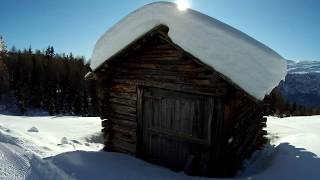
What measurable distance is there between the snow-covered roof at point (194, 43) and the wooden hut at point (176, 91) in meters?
0.03

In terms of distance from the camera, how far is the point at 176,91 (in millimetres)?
9398

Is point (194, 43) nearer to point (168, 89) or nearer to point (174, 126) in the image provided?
point (168, 89)

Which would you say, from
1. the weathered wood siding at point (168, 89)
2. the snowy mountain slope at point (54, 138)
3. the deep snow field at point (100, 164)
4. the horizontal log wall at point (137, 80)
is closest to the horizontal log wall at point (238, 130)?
Result: the weathered wood siding at point (168, 89)

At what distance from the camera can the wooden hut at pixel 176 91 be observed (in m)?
8.43

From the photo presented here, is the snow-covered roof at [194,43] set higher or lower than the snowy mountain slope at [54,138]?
higher

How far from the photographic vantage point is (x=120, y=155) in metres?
10.4

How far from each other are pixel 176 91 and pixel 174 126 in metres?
0.99

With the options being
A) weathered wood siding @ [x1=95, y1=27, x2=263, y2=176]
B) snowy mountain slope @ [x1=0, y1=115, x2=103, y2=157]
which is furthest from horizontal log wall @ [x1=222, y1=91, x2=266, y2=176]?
snowy mountain slope @ [x1=0, y1=115, x2=103, y2=157]

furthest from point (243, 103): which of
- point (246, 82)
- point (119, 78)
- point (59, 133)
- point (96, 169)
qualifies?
point (59, 133)

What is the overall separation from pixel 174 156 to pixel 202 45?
3.26 m

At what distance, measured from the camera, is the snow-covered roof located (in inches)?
313

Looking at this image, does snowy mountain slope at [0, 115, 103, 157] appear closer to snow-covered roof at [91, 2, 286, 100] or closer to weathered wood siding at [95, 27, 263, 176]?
weathered wood siding at [95, 27, 263, 176]

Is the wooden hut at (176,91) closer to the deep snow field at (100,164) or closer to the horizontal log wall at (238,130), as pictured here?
the horizontal log wall at (238,130)

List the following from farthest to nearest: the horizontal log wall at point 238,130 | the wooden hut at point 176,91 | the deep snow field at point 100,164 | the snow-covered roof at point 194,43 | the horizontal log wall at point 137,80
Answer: the horizontal log wall at point 137,80 → the horizontal log wall at point 238,130 → the wooden hut at point 176,91 → the snow-covered roof at point 194,43 → the deep snow field at point 100,164
